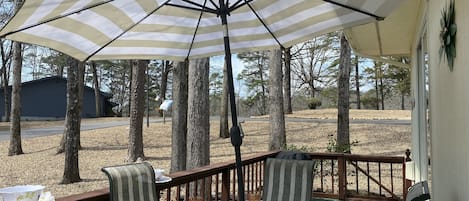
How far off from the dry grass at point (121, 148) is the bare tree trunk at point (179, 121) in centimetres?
206

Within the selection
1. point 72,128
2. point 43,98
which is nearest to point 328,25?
point 72,128

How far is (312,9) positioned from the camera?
2527mm

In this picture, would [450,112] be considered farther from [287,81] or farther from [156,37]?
[287,81]

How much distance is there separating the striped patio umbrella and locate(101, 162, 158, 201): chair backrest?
0.64m

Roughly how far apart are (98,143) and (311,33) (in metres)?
Answer: 13.1

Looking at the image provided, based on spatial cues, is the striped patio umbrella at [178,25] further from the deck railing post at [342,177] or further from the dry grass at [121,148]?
the dry grass at [121,148]

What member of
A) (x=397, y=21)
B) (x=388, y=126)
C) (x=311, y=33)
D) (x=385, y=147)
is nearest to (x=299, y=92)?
(x=388, y=126)

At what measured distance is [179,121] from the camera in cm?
840

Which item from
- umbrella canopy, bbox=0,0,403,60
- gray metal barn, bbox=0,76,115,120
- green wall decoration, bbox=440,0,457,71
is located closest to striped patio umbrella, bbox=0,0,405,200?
umbrella canopy, bbox=0,0,403,60

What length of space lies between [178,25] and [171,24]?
0.21ft

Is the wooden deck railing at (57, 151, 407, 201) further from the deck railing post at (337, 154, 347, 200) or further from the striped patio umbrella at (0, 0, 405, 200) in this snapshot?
the striped patio umbrella at (0, 0, 405, 200)

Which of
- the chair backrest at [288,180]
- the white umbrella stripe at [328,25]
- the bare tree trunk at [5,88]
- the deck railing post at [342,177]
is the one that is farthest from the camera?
the bare tree trunk at [5,88]

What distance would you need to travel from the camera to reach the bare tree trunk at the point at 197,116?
260 inches

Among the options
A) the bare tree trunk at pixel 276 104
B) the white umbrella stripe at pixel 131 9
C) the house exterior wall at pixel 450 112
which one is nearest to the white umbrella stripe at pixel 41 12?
the white umbrella stripe at pixel 131 9
